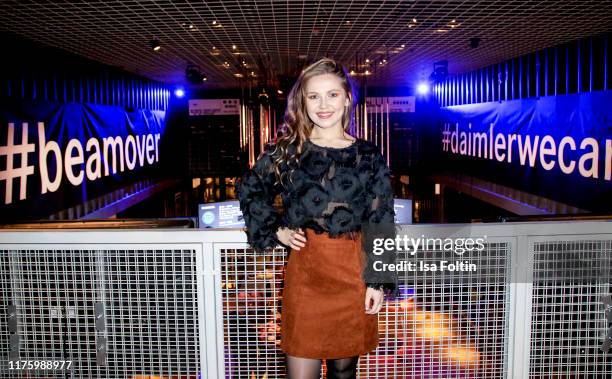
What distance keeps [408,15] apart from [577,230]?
11.2ft

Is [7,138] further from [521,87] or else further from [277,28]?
[521,87]

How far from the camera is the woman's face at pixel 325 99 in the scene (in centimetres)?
166

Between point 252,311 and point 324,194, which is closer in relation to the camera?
point 324,194

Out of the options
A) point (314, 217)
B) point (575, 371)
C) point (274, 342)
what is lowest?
point (575, 371)

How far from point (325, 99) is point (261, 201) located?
0.39m

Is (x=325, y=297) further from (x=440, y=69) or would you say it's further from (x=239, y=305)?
(x=440, y=69)

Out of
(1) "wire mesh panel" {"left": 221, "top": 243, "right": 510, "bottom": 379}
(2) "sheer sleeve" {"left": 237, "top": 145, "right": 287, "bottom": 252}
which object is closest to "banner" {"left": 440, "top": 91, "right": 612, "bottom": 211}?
(1) "wire mesh panel" {"left": 221, "top": 243, "right": 510, "bottom": 379}

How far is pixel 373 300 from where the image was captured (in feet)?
5.57

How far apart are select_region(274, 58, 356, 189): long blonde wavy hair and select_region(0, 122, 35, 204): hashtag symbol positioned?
4234 millimetres

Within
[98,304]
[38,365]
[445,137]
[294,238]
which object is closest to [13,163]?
[38,365]

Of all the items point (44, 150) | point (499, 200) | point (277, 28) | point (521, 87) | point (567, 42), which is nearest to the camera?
point (277, 28)

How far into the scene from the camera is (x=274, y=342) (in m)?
2.03

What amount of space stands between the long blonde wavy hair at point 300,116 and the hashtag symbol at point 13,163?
167 inches

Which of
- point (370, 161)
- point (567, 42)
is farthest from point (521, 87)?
point (370, 161)
